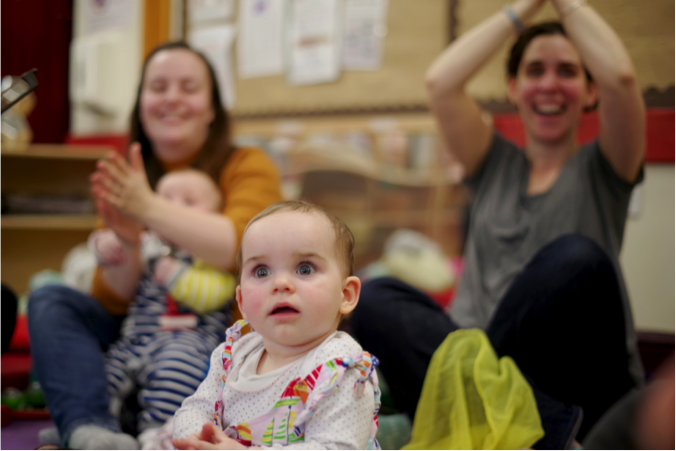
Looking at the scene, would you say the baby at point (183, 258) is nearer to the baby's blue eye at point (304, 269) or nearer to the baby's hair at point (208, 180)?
the baby's hair at point (208, 180)

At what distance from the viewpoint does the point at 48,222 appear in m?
2.31

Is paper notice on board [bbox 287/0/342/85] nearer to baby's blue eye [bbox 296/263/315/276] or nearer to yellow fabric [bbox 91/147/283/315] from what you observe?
yellow fabric [bbox 91/147/283/315]

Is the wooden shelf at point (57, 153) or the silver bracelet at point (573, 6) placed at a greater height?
the silver bracelet at point (573, 6)

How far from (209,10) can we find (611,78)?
1904mm

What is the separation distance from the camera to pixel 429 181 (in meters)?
2.06

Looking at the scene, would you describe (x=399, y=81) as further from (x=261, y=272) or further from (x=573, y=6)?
(x=261, y=272)

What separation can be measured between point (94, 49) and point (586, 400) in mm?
2474

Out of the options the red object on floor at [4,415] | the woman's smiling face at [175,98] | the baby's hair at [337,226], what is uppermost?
the woman's smiling face at [175,98]

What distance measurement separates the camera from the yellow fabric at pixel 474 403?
2.48ft

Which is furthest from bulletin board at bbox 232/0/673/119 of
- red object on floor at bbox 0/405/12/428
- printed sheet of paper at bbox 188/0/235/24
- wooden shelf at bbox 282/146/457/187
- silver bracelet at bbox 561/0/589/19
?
red object on floor at bbox 0/405/12/428

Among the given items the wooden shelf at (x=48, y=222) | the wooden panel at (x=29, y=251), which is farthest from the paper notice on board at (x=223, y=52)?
the wooden panel at (x=29, y=251)

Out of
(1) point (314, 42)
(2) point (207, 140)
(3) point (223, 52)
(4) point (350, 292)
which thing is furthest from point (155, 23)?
(4) point (350, 292)

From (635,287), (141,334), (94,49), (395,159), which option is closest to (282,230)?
(141,334)

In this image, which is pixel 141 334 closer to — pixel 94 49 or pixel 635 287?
pixel 635 287
